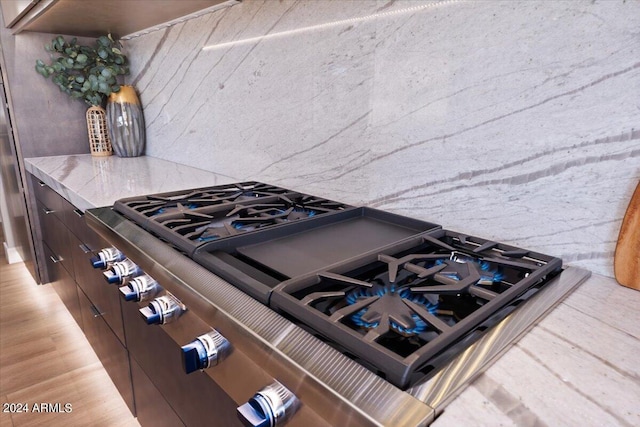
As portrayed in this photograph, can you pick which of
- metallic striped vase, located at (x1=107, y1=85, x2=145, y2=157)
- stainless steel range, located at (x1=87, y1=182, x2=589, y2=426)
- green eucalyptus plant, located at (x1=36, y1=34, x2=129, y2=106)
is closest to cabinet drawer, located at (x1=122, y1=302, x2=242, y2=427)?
stainless steel range, located at (x1=87, y1=182, x2=589, y2=426)

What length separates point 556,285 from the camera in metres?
0.68

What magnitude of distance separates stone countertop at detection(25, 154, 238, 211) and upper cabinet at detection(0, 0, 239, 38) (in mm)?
665

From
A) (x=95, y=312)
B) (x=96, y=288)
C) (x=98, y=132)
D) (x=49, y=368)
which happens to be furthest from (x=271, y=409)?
(x=98, y=132)

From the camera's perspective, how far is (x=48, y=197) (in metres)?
1.81

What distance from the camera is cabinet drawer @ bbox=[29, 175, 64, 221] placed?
1.62 m

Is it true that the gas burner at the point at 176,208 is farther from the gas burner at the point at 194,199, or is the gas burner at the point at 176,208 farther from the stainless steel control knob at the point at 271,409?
the stainless steel control knob at the point at 271,409

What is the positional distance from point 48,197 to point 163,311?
1.45 meters

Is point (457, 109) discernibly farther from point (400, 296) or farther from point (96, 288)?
point (96, 288)

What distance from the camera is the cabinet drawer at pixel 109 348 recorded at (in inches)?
47.8

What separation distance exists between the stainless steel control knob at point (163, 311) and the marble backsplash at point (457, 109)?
0.61 m

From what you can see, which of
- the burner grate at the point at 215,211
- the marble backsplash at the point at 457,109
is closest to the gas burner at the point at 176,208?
the burner grate at the point at 215,211

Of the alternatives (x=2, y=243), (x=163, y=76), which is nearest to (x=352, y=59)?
(x=163, y=76)

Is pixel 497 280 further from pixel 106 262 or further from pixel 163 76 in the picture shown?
pixel 163 76

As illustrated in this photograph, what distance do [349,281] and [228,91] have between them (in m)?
1.23
